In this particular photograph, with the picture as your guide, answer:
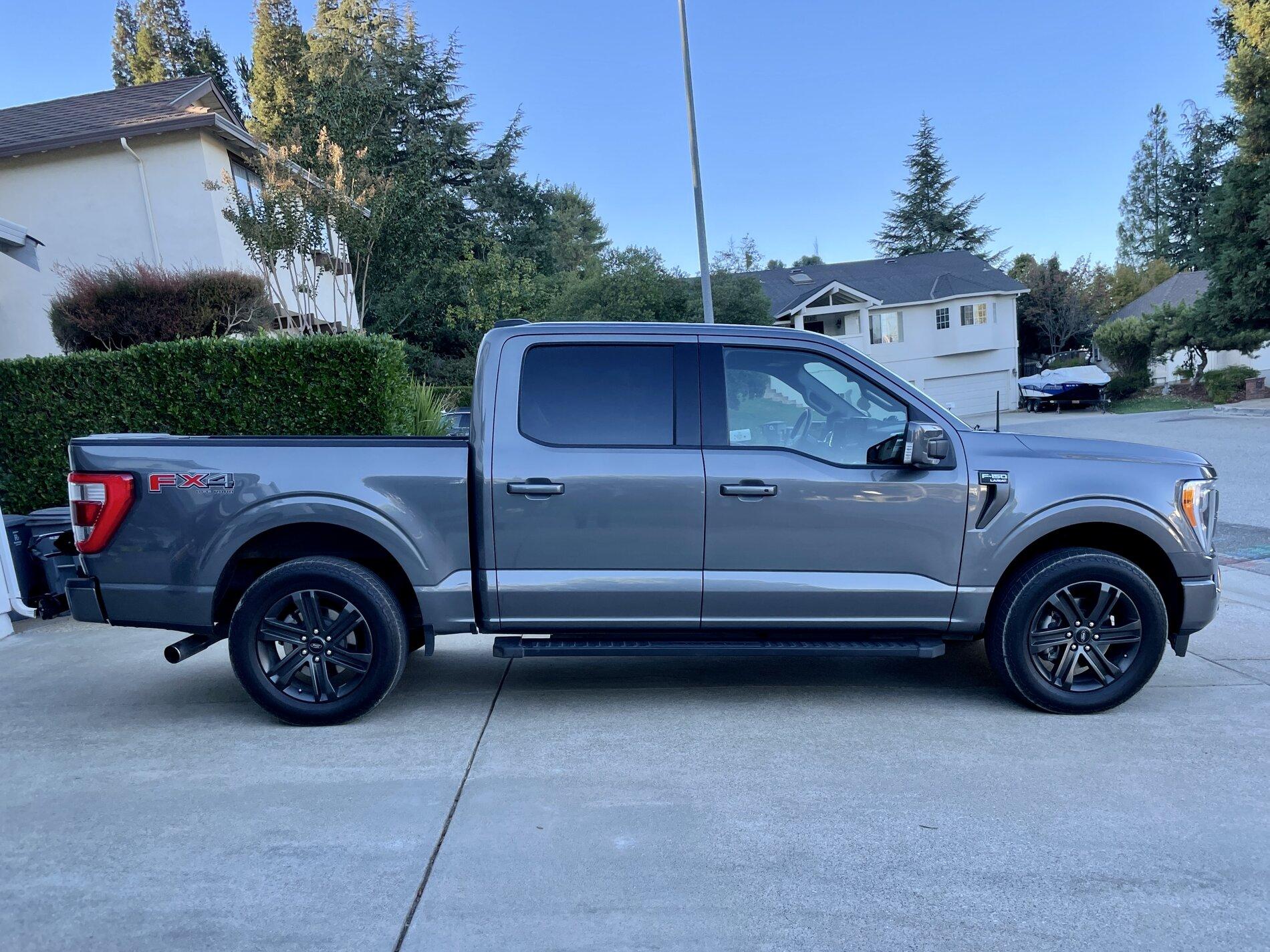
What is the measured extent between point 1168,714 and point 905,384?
2190 millimetres

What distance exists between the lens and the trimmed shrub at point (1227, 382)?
105 feet

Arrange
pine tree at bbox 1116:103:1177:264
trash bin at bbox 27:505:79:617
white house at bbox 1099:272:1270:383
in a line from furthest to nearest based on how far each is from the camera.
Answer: pine tree at bbox 1116:103:1177:264 → white house at bbox 1099:272:1270:383 → trash bin at bbox 27:505:79:617

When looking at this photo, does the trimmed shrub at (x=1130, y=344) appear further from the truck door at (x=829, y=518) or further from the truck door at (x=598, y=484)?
the truck door at (x=598, y=484)

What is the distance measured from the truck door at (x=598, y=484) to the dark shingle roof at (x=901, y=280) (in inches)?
1566

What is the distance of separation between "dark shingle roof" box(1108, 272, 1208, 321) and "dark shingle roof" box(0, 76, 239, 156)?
47.3 m

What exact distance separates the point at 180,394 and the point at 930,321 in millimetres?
42099

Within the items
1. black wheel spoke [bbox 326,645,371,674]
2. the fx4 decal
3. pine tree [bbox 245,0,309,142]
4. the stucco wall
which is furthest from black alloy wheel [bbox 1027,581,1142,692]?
pine tree [bbox 245,0,309,142]

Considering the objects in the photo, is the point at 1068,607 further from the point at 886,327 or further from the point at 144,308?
the point at 886,327

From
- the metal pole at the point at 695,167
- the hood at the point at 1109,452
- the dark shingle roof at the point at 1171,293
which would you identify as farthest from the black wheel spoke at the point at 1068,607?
the dark shingle roof at the point at 1171,293

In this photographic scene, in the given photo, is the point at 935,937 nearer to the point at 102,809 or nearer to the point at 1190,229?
the point at 102,809

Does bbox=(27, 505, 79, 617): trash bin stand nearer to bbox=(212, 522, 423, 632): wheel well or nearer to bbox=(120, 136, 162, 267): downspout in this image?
bbox=(212, 522, 423, 632): wheel well

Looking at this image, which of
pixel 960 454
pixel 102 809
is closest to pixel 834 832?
pixel 960 454

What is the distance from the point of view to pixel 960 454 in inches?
182

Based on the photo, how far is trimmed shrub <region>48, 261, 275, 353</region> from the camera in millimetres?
12188
